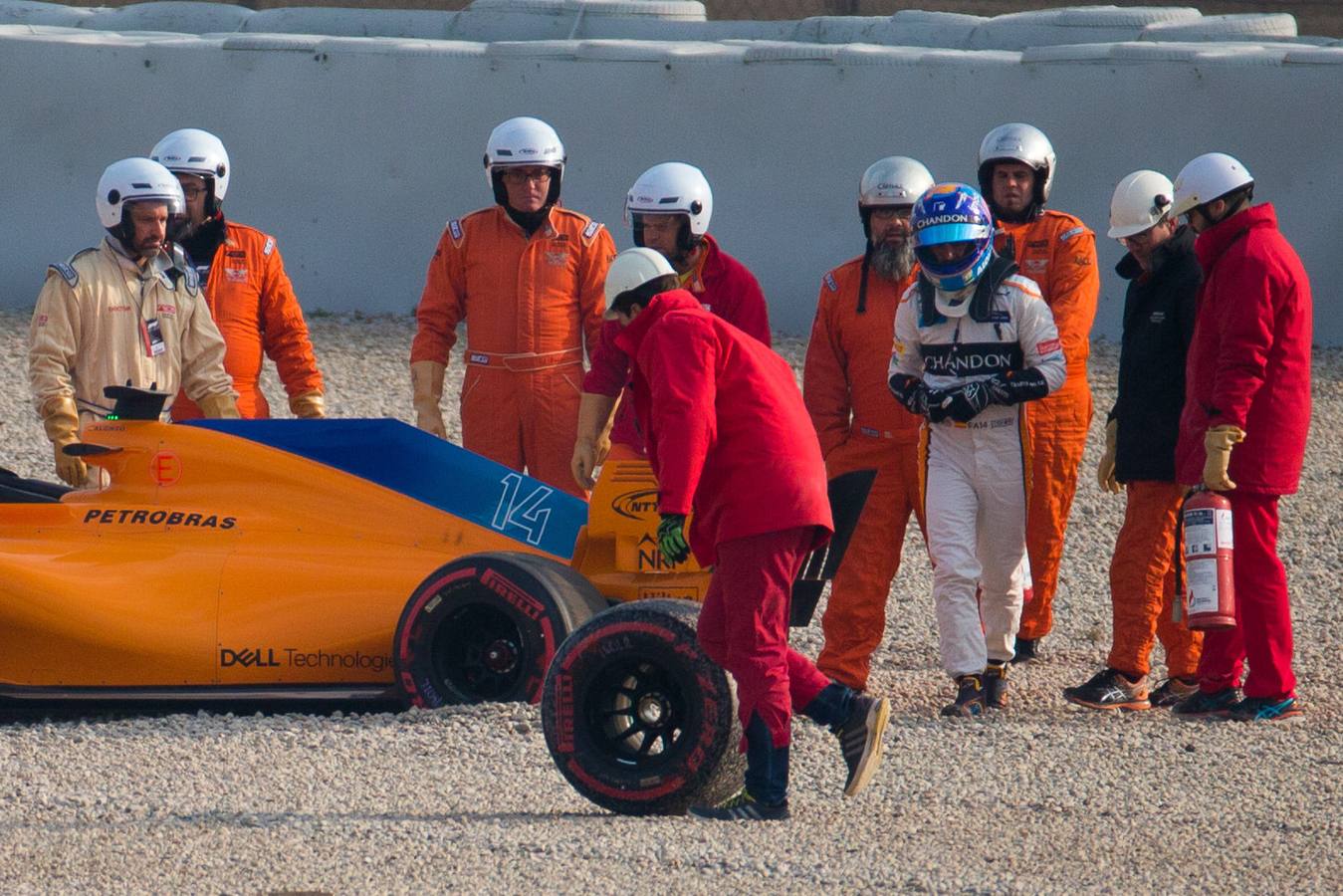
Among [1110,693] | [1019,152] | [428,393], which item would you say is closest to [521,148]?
[428,393]

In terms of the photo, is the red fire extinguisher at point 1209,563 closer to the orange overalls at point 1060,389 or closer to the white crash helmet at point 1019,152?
the orange overalls at point 1060,389

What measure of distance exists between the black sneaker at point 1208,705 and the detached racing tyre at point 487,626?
2028mm

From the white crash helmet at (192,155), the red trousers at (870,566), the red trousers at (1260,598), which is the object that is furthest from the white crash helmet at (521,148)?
the red trousers at (1260,598)

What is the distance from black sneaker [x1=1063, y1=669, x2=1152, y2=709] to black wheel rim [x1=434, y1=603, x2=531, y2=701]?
2001 millimetres

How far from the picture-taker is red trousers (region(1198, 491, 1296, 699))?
21.5 feet

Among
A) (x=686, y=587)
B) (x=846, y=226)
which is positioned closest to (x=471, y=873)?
(x=686, y=587)

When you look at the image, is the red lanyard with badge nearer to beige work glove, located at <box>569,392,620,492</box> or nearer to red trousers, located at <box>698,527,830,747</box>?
beige work glove, located at <box>569,392,620,492</box>

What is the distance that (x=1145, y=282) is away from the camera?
7.18 meters

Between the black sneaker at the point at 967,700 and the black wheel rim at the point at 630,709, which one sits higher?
the black wheel rim at the point at 630,709

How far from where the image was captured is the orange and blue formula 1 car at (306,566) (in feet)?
20.3

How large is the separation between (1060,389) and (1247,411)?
0.79 meters

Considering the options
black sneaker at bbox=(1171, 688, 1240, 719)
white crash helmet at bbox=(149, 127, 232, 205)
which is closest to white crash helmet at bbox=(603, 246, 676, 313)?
black sneaker at bbox=(1171, 688, 1240, 719)

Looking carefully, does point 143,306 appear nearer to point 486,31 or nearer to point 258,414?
point 258,414

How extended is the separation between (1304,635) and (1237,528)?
181 cm
